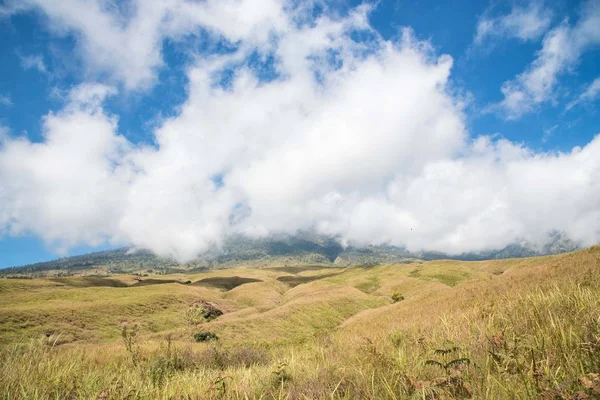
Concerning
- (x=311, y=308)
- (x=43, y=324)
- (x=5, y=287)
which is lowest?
(x=311, y=308)

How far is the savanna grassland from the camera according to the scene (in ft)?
11.8

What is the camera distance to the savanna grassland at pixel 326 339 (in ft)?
11.8

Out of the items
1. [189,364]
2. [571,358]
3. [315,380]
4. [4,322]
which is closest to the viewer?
[571,358]

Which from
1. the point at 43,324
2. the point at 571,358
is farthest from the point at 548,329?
the point at 43,324

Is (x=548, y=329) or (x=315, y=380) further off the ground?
(x=548, y=329)

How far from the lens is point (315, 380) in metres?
4.95

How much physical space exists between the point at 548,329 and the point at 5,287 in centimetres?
8763

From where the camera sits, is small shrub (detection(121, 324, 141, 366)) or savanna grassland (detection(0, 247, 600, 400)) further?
small shrub (detection(121, 324, 141, 366))

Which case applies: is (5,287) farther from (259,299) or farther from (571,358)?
(571,358)

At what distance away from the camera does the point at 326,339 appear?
11.5 meters

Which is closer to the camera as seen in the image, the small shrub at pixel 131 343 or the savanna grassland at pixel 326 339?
the savanna grassland at pixel 326 339

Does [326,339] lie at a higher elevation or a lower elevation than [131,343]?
lower

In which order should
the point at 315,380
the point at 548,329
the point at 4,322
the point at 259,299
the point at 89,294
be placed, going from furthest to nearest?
the point at 259,299
the point at 89,294
the point at 4,322
the point at 315,380
the point at 548,329

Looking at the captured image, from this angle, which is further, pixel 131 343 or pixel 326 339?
pixel 326 339
